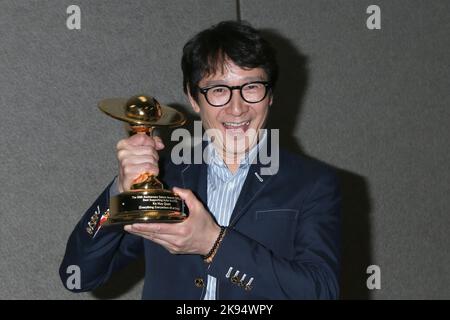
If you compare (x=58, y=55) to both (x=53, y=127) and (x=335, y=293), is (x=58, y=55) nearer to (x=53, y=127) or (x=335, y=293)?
(x=53, y=127)

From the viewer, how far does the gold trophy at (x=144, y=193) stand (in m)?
1.25

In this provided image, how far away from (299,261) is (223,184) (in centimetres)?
25

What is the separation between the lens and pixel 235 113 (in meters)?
1.44

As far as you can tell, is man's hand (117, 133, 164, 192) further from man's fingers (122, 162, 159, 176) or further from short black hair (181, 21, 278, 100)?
short black hair (181, 21, 278, 100)

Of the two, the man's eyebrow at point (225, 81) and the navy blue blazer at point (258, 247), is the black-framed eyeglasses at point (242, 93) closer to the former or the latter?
the man's eyebrow at point (225, 81)

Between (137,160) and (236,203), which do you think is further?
(236,203)

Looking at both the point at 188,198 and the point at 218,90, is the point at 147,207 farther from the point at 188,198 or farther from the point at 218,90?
the point at 218,90

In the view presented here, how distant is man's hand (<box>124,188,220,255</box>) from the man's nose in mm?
267

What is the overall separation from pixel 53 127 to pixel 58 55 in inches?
9.6

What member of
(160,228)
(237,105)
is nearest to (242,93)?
(237,105)

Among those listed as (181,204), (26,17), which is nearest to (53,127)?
(26,17)

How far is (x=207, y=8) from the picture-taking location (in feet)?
8.37

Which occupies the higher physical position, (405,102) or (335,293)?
(405,102)

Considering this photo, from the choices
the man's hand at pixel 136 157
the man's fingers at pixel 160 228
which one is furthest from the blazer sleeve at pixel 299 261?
the man's hand at pixel 136 157
